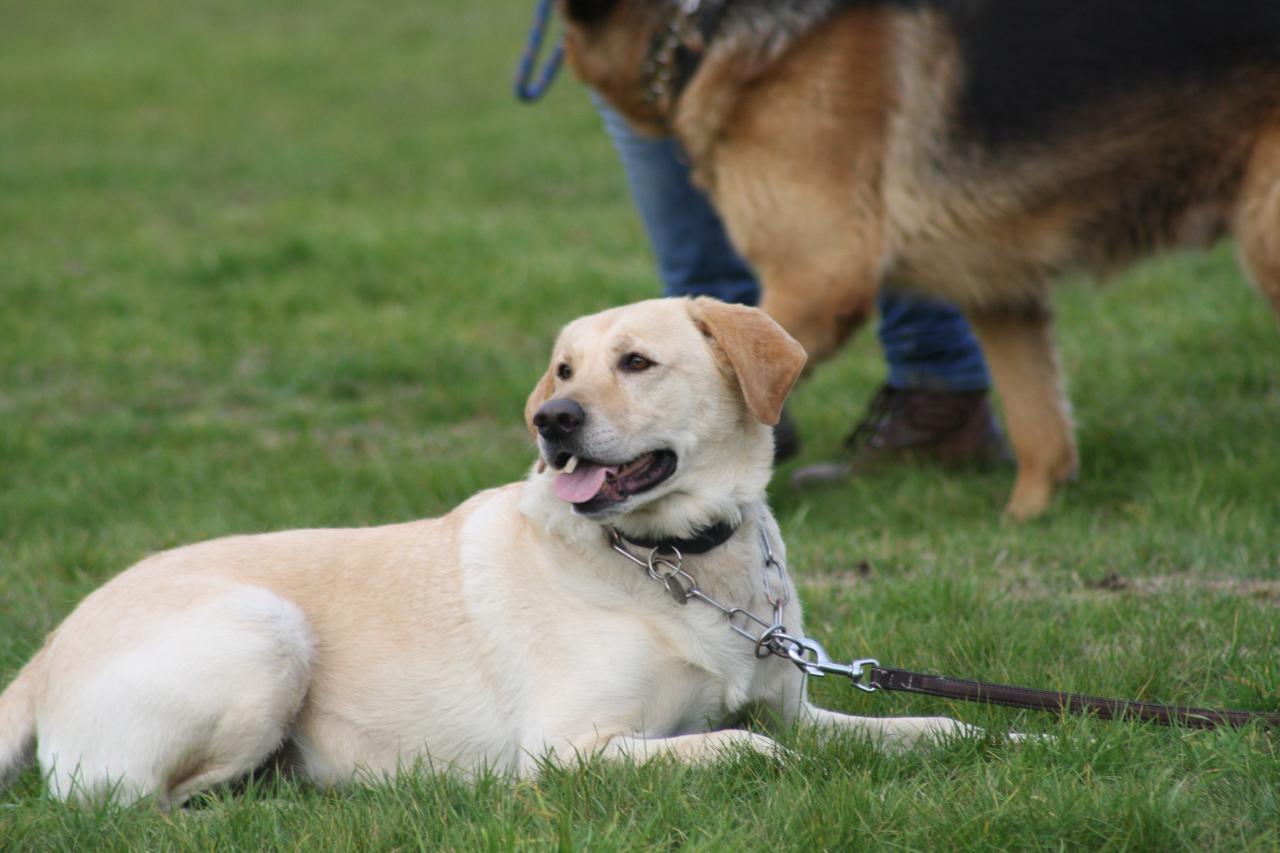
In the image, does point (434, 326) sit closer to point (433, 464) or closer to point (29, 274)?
point (433, 464)

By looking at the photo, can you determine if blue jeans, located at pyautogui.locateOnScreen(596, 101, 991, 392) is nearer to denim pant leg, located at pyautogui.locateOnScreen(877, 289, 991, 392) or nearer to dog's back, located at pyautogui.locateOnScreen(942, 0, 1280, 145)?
denim pant leg, located at pyautogui.locateOnScreen(877, 289, 991, 392)

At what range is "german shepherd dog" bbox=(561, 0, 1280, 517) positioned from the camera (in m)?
4.89

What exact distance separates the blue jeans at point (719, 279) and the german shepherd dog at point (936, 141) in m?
0.78

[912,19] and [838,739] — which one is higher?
[912,19]

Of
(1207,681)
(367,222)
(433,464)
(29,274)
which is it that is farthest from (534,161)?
(1207,681)

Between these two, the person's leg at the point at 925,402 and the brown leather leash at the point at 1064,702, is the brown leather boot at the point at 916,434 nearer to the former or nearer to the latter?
the person's leg at the point at 925,402

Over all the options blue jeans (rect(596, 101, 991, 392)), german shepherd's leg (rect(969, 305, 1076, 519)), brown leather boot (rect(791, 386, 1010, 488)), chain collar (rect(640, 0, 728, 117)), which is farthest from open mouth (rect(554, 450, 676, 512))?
blue jeans (rect(596, 101, 991, 392))

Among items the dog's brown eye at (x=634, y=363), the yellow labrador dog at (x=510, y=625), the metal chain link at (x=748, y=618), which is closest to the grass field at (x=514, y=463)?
the yellow labrador dog at (x=510, y=625)

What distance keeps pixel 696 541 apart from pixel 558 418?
447mm

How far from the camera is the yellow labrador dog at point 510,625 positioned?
318 cm

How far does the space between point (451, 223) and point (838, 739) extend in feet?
23.7

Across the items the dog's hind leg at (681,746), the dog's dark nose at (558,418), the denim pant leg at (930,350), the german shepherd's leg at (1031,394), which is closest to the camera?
the dog's hind leg at (681,746)

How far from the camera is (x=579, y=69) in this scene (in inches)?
214

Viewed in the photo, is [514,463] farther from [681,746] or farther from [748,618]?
[681,746]
